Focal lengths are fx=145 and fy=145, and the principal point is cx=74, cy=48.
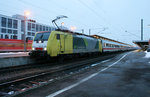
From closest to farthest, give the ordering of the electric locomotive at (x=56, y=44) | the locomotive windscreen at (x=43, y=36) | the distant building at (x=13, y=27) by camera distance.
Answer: the electric locomotive at (x=56, y=44) → the locomotive windscreen at (x=43, y=36) → the distant building at (x=13, y=27)

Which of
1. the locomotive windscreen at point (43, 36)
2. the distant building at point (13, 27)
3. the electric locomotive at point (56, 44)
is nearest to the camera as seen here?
the electric locomotive at point (56, 44)

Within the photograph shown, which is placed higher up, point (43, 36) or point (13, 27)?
point (13, 27)

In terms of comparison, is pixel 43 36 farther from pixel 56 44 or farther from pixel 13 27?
pixel 13 27

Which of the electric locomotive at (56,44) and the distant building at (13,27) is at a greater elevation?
the distant building at (13,27)

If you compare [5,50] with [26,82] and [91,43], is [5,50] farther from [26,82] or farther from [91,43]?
[26,82]

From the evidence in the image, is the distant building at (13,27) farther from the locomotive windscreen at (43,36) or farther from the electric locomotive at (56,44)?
the locomotive windscreen at (43,36)

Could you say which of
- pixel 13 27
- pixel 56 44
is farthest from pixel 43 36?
pixel 13 27

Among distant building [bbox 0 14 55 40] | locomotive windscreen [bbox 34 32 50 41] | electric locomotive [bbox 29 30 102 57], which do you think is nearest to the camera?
electric locomotive [bbox 29 30 102 57]

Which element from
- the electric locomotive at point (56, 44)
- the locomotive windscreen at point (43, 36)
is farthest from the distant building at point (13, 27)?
the locomotive windscreen at point (43, 36)

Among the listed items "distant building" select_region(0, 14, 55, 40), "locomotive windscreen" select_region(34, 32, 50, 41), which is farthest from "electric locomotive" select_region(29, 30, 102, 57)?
"distant building" select_region(0, 14, 55, 40)

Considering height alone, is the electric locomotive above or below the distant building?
below

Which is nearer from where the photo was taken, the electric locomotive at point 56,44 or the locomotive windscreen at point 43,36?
the electric locomotive at point 56,44

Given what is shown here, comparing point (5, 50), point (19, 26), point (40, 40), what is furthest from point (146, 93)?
point (19, 26)

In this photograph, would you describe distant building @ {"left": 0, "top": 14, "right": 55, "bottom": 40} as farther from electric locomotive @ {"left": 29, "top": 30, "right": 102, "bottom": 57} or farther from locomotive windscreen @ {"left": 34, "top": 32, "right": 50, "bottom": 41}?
locomotive windscreen @ {"left": 34, "top": 32, "right": 50, "bottom": 41}
